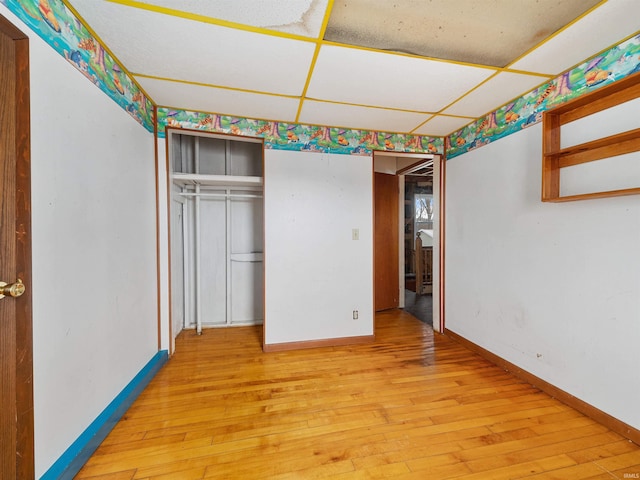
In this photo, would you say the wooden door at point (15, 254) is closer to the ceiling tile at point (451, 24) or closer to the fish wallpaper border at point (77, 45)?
the fish wallpaper border at point (77, 45)

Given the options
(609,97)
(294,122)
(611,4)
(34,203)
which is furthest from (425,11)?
(34,203)

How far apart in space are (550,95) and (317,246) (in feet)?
7.45

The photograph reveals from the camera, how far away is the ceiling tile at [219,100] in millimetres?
2016

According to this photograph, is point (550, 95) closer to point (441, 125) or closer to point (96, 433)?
point (441, 125)

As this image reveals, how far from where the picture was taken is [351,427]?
5.29 feet

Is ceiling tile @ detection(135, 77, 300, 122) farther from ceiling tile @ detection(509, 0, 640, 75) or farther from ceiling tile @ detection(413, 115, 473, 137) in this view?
ceiling tile @ detection(509, 0, 640, 75)

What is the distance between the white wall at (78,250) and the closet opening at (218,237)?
1084 millimetres

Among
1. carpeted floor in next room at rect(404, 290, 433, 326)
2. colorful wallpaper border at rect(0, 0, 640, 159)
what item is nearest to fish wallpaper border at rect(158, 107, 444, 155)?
colorful wallpaper border at rect(0, 0, 640, 159)

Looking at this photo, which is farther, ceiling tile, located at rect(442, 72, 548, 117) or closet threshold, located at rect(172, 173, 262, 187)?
closet threshold, located at rect(172, 173, 262, 187)

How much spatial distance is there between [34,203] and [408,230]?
5554 millimetres

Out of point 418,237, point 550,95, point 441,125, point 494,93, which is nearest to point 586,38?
point 550,95

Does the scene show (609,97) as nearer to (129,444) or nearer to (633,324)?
(633,324)

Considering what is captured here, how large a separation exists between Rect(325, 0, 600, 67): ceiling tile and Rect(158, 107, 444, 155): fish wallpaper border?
49.0 inches

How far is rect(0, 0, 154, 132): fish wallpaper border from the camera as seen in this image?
1121 mm
